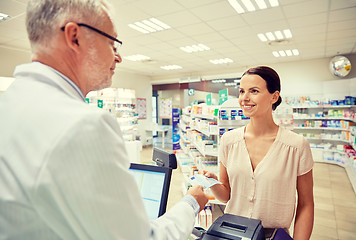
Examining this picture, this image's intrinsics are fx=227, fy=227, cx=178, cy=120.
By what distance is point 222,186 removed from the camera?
61.1 inches

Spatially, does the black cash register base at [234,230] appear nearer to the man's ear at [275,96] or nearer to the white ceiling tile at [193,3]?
the man's ear at [275,96]

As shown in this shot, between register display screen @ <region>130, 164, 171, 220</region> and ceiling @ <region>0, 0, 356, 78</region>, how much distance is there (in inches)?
135

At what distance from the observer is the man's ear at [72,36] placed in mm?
695

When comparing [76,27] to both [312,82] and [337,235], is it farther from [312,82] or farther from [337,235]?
[312,82]

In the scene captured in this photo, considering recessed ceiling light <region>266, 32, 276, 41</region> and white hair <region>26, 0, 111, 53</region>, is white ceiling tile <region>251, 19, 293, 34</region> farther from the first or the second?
white hair <region>26, 0, 111, 53</region>

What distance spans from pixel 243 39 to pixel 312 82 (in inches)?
137

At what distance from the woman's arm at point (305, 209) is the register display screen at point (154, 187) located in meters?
0.84

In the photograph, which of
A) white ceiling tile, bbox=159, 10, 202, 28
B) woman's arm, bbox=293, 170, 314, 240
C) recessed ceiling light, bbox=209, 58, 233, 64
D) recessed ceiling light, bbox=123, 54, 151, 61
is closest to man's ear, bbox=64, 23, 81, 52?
woman's arm, bbox=293, 170, 314, 240

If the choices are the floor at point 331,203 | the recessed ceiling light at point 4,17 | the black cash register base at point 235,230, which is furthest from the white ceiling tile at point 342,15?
the recessed ceiling light at point 4,17

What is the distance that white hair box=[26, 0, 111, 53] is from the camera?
0.70m

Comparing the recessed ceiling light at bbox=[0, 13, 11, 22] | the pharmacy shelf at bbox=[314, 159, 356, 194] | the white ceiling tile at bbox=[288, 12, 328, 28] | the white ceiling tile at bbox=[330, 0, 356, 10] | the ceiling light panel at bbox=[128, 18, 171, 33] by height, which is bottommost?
the pharmacy shelf at bbox=[314, 159, 356, 194]

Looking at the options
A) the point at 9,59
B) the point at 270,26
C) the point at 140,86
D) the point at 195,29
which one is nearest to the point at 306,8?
the point at 270,26

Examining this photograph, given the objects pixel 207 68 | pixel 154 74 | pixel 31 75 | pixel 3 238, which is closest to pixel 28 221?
pixel 3 238

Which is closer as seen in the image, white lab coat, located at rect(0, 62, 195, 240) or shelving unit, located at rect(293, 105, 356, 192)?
white lab coat, located at rect(0, 62, 195, 240)
